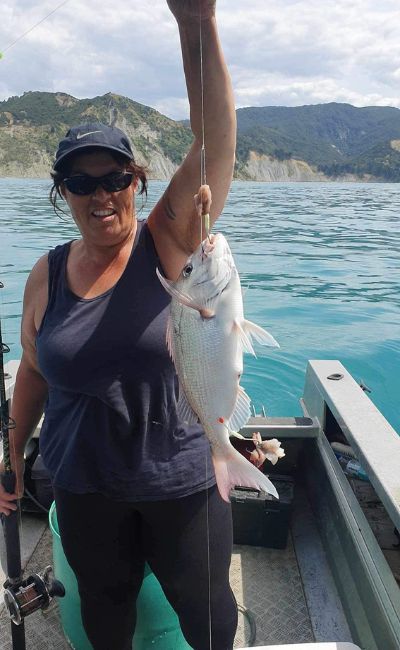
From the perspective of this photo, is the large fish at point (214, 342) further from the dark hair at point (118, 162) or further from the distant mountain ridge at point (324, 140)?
the distant mountain ridge at point (324, 140)

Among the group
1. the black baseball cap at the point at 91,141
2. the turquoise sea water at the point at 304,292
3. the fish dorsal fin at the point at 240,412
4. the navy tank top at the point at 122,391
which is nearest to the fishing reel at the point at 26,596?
the navy tank top at the point at 122,391

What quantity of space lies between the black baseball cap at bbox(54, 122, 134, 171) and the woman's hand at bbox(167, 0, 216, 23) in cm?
42

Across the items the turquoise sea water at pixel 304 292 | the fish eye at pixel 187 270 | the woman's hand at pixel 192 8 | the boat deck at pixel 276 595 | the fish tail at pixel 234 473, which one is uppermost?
the woman's hand at pixel 192 8

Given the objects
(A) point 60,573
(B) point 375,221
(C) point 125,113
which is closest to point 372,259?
(B) point 375,221

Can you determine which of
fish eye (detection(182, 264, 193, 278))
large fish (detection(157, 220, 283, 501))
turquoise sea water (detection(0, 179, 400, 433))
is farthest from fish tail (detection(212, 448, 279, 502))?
turquoise sea water (detection(0, 179, 400, 433))

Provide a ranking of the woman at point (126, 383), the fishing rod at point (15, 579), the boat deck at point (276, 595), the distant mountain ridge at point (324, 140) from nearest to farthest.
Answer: the woman at point (126, 383)
the fishing rod at point (15, 579)
the boat deck at point (276, 595)
the distant mountain ridge at point (324, 140)

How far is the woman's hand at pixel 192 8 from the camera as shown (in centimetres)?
146

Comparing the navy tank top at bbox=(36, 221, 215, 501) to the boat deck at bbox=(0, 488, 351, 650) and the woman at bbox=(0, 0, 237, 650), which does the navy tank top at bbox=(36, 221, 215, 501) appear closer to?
the woman at bbox=(0, 0, 237, 650)

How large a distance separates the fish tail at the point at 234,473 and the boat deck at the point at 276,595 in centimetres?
172

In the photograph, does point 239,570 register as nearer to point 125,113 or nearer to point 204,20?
point 204,20

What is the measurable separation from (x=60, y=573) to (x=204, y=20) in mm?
2424

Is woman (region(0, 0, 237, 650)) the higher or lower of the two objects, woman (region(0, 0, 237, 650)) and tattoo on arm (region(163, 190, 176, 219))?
the lower

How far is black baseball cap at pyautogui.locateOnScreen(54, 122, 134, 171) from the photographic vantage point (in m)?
1.65

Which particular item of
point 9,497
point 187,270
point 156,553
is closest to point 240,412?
point 187,270
